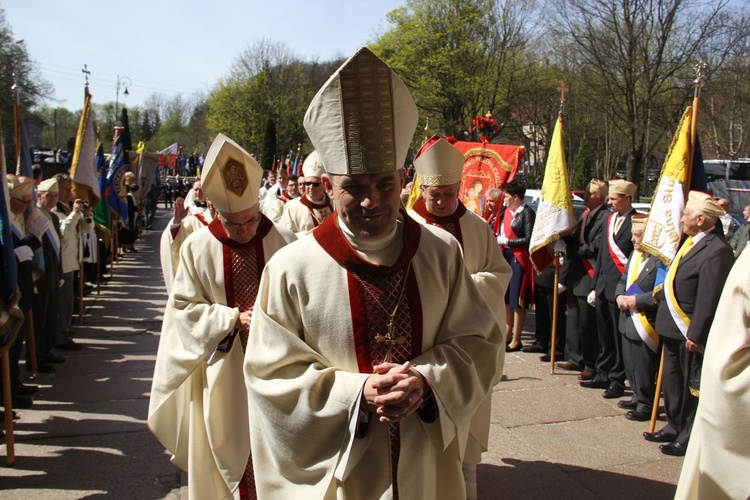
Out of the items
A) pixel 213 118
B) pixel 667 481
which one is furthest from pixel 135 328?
pixel 213 118

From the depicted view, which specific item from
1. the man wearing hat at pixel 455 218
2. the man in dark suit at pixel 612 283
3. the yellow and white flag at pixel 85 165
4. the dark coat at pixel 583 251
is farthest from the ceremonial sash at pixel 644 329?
the yellow and white flag at pixel 85 165

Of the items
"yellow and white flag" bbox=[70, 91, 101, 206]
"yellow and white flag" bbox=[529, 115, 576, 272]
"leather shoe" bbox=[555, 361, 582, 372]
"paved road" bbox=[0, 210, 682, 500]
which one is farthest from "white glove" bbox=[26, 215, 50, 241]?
"leather shoe" bbox=[555, 361, 582, 372]

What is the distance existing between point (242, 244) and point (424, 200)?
1434mm

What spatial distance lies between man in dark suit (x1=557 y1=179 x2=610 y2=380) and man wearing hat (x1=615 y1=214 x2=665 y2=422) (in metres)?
1.07

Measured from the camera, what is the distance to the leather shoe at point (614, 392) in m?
6.62

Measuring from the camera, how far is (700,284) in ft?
15.8

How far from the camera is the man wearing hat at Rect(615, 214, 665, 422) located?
586 cm

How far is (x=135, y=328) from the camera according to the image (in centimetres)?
984

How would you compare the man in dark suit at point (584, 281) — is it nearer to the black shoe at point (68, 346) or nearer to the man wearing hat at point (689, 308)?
the man wearing hat at point (689, 308)

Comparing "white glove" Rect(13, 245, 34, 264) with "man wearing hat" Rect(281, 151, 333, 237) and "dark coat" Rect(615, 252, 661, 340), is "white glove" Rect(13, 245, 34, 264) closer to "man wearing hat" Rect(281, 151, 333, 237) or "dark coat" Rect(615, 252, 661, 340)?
"man wearing hat" Rect(281, 151, 333, 237)

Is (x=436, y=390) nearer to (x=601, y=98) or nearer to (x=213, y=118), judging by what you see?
(x=601, y=98)

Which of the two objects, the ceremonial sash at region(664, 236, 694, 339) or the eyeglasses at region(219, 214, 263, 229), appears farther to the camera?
the ceremonial sash at region(664, 236, 694, 339)

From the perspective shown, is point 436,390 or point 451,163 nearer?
point 436,390

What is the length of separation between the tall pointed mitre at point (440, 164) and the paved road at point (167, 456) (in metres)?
2.19
